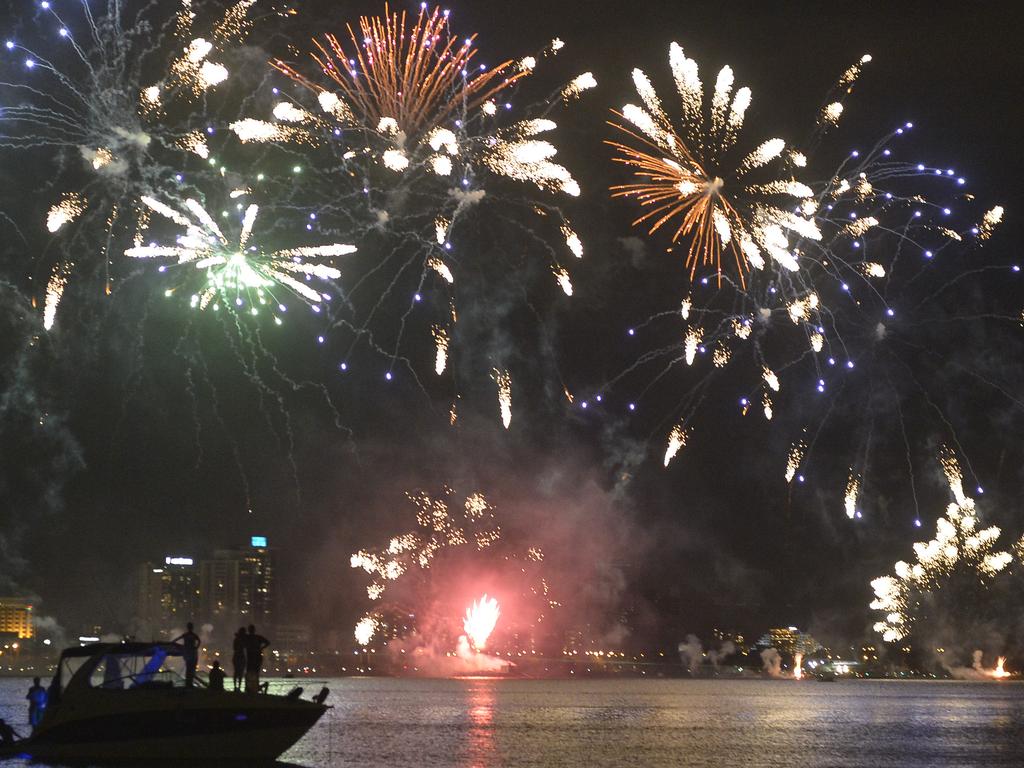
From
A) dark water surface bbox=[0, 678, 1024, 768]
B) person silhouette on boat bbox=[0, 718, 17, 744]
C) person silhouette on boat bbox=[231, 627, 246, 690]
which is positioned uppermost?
person silhouette on boat bbox=[231, 627, 246, 690]

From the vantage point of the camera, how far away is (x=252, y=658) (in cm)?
2816

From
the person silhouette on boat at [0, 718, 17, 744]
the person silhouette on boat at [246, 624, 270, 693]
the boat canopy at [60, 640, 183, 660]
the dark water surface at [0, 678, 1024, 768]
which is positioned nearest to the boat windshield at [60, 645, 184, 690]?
the boat canopy at [60, 640, 183, 660]

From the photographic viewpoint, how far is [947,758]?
31547 mm

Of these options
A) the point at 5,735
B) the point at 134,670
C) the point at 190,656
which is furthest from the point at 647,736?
the point at 5,735

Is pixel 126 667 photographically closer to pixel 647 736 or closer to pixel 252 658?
pixel 252 658

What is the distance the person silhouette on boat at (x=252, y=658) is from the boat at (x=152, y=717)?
0.34 m

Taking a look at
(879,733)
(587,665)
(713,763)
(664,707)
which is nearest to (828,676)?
(587,665)

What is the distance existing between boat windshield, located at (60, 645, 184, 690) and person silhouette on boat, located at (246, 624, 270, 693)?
159 centimetres

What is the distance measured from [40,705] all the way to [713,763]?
16795mm

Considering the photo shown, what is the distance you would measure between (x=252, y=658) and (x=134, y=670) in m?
2.94

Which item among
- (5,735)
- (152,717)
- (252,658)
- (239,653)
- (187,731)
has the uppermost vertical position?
(239,653)

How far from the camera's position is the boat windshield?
28.5 meters

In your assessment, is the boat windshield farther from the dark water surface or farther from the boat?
the dark water surface

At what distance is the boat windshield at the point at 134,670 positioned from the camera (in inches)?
1121
